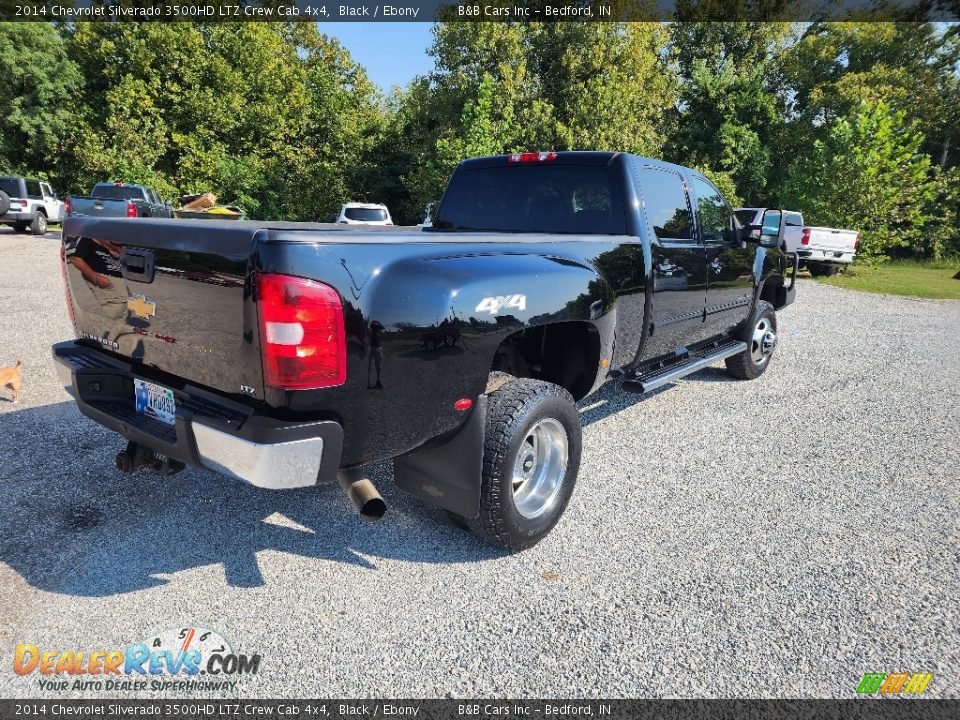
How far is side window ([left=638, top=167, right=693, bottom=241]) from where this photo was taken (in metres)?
4.11

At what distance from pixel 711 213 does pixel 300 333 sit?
3944 millimetres

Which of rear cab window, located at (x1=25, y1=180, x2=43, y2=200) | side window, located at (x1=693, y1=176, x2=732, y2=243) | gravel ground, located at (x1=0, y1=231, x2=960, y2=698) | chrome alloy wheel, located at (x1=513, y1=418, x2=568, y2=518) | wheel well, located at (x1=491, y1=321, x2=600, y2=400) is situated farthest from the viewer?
rear cab window, located at (x1=25, y1=180, x2=43, y2=200)

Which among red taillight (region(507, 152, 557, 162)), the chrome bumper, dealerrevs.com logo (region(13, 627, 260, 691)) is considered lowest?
dealerrevs.com logo (region(13, 627, 260, 691))

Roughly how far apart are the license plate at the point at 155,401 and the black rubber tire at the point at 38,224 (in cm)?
2266

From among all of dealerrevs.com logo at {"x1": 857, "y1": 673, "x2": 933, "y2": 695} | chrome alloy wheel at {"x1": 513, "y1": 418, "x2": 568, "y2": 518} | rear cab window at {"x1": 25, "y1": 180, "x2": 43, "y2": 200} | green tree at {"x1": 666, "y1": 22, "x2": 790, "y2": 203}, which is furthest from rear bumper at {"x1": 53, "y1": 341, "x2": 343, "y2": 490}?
green tree at {"x1": 666, "y1": 22, "x2": 790, "y2": 203}

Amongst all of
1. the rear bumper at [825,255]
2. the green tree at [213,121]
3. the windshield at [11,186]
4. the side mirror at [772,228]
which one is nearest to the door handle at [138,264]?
the side mirror at [772,228]

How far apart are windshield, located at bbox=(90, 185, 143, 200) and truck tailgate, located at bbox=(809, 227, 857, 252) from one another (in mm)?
20196

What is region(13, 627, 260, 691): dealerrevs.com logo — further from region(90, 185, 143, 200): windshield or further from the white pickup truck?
region(90, 185, 143, 200): windshield

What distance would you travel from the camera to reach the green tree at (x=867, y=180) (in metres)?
19.3

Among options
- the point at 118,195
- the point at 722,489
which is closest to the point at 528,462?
the point at 722,489

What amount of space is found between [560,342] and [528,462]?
793mm

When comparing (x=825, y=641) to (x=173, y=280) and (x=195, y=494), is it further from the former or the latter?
(x=195, y=494)

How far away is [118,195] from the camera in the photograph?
63.9 feet

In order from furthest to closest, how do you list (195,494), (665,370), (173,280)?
1. (665,370)
2. (195,494)
3. (173,280)
